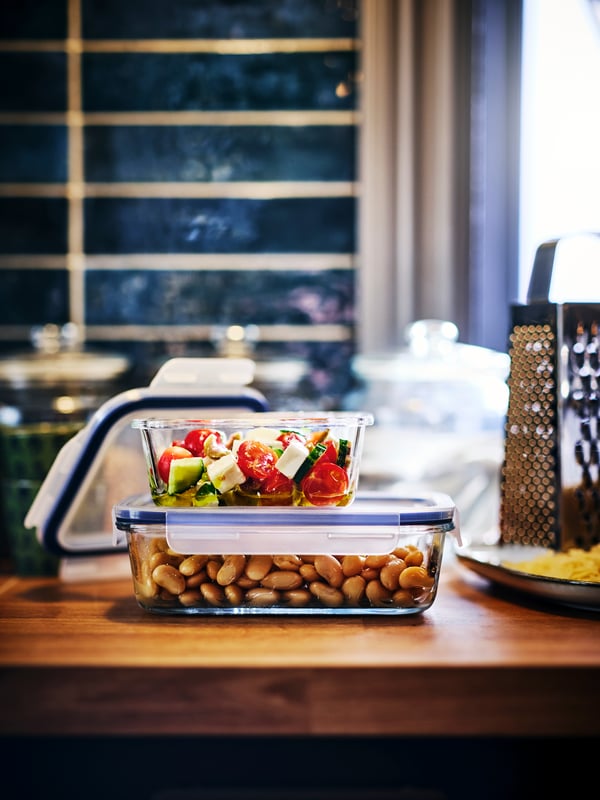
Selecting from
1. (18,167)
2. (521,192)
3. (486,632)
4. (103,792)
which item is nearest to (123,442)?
(103,792)

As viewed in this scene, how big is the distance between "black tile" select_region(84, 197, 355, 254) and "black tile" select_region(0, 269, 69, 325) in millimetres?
186

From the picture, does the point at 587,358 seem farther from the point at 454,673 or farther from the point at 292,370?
the point at 292,370

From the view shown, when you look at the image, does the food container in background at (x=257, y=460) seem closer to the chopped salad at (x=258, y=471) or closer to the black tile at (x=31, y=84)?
the chopped salad at (x=258, y=471)

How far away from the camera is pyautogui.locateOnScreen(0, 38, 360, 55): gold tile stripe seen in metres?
3.04

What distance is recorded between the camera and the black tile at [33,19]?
308 cm

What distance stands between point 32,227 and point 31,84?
53cm

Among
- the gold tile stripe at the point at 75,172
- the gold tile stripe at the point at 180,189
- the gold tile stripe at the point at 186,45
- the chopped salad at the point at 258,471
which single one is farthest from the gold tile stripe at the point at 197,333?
the chopped salad at the point at 258,471

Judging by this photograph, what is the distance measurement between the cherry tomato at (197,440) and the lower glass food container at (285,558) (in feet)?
0.21

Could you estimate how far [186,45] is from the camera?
3.05 m

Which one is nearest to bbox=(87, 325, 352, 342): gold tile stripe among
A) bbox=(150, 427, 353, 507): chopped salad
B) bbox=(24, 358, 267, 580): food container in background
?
bbox=(24, 358, 267, 580): food container in background

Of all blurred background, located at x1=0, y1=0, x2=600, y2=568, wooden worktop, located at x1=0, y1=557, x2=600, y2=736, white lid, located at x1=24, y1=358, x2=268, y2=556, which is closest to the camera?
wooden worktop, located at x1=0, y1=557, x2=600, y2=736

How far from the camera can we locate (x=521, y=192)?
8.50 feet

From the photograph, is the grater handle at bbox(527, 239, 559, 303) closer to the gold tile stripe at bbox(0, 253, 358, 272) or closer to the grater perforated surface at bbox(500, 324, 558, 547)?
the grater perforated surface at bbox(500, 324, 558, 547)

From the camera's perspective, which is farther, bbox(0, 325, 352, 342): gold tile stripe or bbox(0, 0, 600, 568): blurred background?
bbox(0, 325, 352, 342): gold tile stripe
